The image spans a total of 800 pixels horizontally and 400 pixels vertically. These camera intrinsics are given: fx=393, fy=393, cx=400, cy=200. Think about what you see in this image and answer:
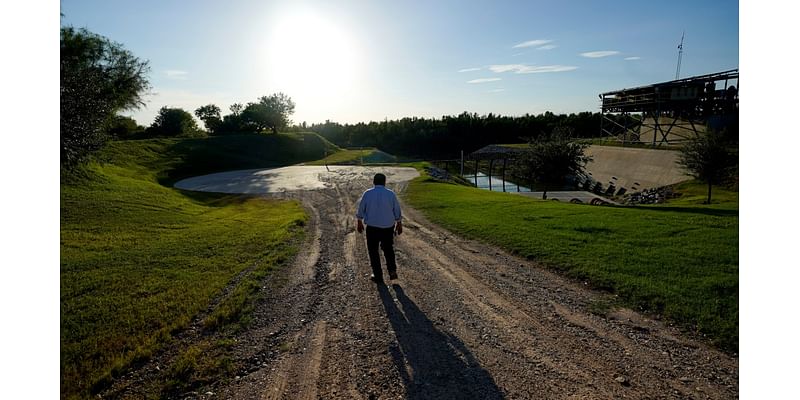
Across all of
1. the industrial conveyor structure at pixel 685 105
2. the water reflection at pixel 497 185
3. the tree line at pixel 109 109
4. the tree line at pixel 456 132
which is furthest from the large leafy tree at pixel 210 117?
the industrial conveyor structure at pixel 685 105

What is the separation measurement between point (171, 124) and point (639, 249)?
86.8 m

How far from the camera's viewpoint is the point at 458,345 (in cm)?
545

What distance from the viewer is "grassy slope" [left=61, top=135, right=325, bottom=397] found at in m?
5.59

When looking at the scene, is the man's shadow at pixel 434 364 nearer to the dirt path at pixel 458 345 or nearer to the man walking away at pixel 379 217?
the dirt path at pixel 458 345

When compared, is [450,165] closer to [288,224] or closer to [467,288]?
[288,224]

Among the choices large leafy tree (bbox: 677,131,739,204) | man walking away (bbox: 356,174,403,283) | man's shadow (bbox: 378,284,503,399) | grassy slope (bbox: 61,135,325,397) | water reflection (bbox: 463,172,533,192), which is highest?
large leafy tree (bbox: 677,131,739,204)

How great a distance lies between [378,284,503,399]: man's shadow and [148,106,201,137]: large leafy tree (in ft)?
268

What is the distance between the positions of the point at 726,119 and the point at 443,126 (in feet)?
210

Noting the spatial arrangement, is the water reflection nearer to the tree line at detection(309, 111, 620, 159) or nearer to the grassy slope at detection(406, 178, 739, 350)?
the grassy slope at detection(406, 178, 739, 350)

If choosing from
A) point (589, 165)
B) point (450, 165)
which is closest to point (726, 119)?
point (589, 165)

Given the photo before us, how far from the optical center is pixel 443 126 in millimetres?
95500

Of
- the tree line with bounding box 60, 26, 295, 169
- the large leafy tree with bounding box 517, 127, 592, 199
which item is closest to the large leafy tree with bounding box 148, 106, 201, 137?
the tree line with bounding box 60, 26, 295, 169

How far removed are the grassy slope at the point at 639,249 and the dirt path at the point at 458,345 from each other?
1.98 feet

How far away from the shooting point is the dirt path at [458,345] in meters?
4.49
